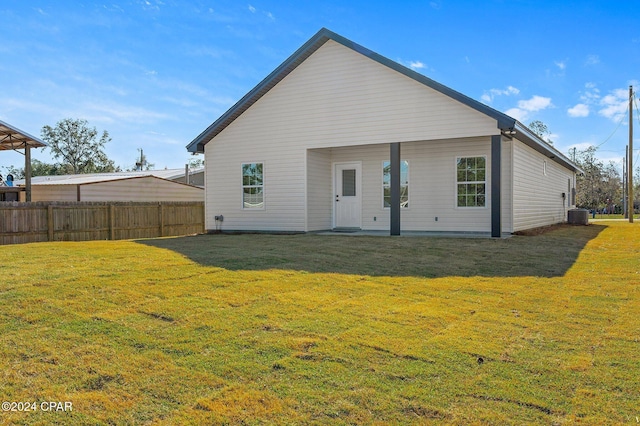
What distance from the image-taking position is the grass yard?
9.24 feet

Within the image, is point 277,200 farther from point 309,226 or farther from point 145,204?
point 145,204

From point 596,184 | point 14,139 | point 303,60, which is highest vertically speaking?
point 303,60

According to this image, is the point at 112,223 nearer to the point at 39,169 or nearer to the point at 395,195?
the point at 395,195

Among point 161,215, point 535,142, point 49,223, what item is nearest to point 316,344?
point 535,142

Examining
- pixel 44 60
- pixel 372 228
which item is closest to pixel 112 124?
pixel 44 60

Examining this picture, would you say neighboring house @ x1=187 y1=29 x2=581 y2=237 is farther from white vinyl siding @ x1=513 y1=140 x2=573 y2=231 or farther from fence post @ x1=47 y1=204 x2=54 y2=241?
fence post @ x1=47 y1=204 x2=54 y2=241

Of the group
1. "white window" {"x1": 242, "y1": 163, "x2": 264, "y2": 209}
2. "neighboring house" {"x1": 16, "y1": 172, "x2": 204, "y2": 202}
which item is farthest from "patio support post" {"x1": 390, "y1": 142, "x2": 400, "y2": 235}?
"neighboring house" {"x1": 16, "y1": 172, "x2": 204, "y2": 202}

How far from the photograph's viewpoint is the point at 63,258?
7859 millimetres

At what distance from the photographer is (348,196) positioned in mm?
15680

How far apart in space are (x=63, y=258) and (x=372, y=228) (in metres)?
9.49

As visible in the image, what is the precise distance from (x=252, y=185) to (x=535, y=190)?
9.60 m

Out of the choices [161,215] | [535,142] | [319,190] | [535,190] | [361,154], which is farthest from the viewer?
[161,215]
